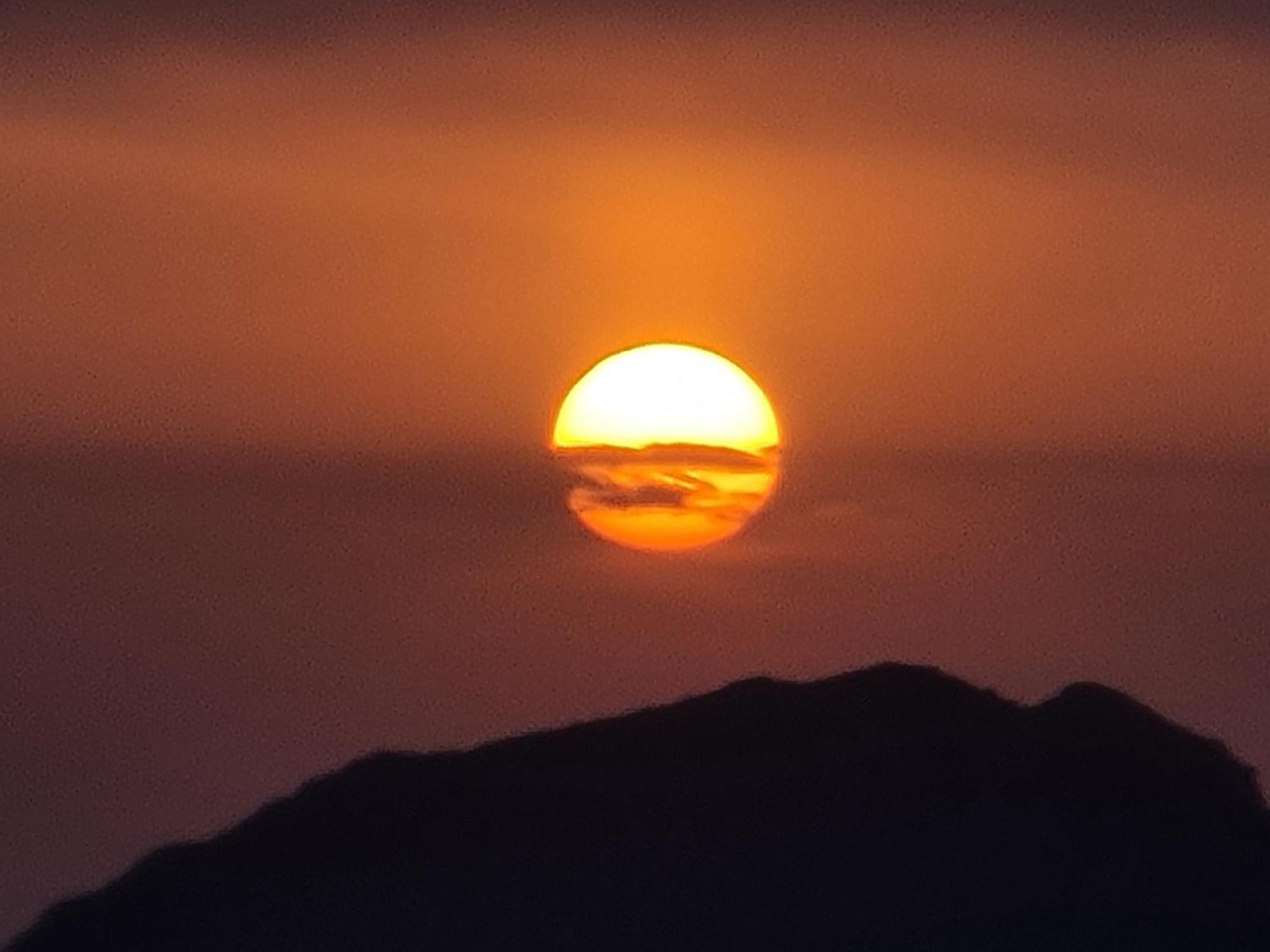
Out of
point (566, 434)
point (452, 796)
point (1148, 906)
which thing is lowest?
point (1148, 906)

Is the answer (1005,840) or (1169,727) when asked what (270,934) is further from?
(1169,727)

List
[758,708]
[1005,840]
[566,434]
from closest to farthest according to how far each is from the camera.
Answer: [566,434]
[758,708]
[1005,840]

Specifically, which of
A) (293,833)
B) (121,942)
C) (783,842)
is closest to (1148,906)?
(783,842)

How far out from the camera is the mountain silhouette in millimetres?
12398

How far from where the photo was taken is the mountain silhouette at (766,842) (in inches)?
488

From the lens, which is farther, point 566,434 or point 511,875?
point 511,875

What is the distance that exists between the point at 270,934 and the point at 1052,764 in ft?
19.8

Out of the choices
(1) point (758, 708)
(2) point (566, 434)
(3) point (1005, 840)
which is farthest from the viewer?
(3) point (1005, 840)

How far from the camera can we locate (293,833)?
41.9 ft

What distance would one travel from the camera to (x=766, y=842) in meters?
13.5

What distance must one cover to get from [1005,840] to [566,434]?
470 cm

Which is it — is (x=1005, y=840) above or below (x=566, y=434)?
below

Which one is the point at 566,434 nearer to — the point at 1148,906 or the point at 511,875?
the point at 511,875

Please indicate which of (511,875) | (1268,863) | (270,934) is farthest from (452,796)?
(1268,863)
